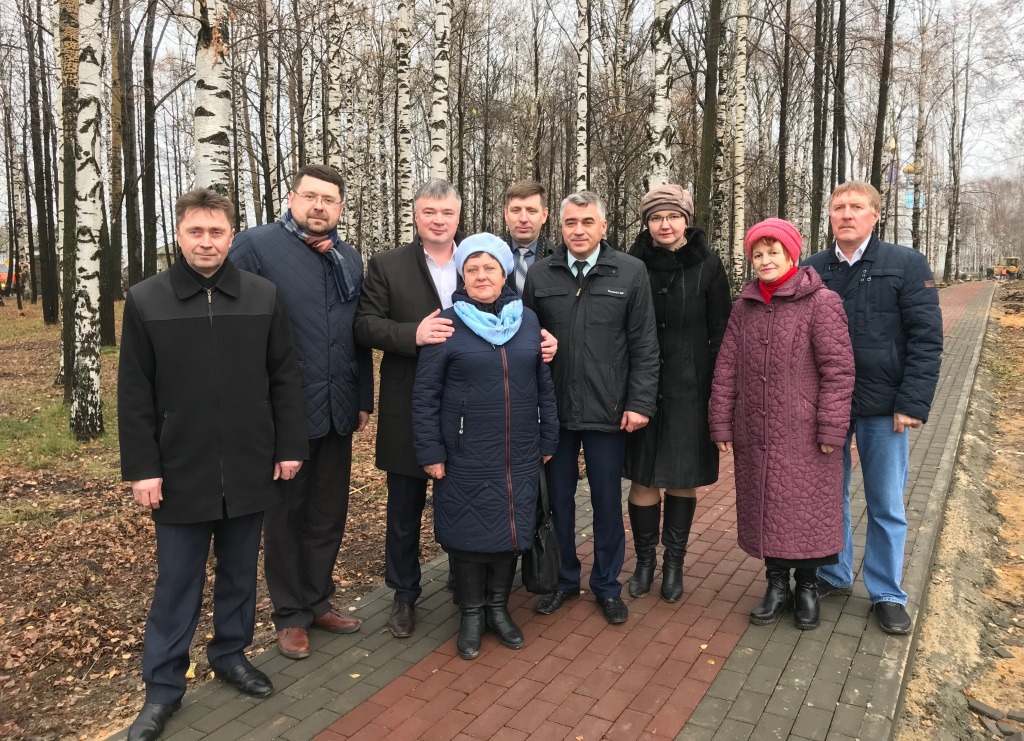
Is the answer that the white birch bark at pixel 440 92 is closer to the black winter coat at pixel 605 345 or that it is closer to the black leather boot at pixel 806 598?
the black winter coat at pixel 605 345

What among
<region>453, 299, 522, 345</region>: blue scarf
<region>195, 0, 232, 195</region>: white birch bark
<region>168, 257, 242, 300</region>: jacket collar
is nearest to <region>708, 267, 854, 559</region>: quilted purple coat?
<region>453, 299, 522, 345</region>: blue scarf

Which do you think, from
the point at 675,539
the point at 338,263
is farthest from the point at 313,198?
the point at 675,539

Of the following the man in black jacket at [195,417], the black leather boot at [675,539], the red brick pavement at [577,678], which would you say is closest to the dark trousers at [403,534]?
the red brick pavement at [577,678]

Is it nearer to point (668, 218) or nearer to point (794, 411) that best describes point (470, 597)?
point (794, 411)

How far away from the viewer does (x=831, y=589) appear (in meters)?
4.43

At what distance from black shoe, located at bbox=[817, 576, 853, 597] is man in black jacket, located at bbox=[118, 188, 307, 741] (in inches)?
125

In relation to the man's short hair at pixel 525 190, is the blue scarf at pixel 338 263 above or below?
below

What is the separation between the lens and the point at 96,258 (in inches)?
326

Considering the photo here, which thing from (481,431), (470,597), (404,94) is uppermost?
(404,94)

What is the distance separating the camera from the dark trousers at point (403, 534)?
4.09 metres

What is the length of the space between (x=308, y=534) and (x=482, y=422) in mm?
1181

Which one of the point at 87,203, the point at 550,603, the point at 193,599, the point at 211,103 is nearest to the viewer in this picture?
the point at 193,599

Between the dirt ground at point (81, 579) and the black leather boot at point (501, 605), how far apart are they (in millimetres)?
1058

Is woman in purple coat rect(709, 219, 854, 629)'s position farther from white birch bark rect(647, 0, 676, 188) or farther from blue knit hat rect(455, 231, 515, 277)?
white birch bark rect(647, 0, 676, 188)
